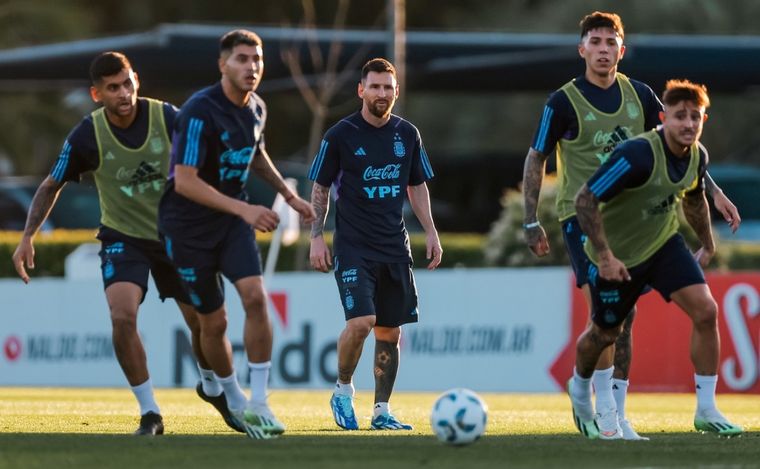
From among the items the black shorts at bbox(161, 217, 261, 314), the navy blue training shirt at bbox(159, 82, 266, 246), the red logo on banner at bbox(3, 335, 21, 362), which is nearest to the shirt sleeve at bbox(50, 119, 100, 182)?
the navy blue training shirt at bbox(159, 82, 266, 246)

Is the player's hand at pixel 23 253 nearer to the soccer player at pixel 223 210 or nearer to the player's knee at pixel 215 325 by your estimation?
the soccer player at pixel 223 210

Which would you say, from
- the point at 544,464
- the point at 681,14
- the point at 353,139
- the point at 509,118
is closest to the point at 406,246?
the point at 353,139

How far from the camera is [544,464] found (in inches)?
338

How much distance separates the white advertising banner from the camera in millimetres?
19719

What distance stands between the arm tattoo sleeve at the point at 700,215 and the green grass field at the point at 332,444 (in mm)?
1174

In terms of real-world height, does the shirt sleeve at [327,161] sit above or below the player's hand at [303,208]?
above

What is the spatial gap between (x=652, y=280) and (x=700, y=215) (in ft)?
1.74

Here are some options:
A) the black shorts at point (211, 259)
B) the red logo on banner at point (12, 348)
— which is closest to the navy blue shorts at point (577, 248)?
the black shorts at point (211, 259)

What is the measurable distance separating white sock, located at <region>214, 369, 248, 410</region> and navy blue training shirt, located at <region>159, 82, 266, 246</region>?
0.82 metres

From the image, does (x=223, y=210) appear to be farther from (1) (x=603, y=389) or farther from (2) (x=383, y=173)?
(1) (x=603, y=389)

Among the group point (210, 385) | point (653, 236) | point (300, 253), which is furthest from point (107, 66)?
point (300, 253)

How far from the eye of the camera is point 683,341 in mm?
19094

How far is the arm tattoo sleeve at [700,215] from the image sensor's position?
1026 cm

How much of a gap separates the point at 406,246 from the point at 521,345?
27.5ft
